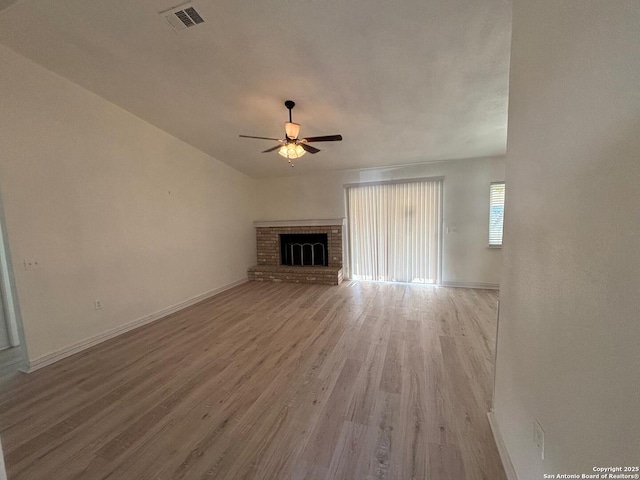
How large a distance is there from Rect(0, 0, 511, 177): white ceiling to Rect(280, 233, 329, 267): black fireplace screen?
2.81 m

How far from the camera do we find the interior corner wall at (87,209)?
2387 mm

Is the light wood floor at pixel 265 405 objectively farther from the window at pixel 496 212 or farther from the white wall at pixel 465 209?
the window at pixel 496 212

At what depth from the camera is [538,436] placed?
102cm

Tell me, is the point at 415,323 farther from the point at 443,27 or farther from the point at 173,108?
the point at 173,108

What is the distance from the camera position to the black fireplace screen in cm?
591

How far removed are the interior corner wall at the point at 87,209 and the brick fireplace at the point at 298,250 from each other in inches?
70.4

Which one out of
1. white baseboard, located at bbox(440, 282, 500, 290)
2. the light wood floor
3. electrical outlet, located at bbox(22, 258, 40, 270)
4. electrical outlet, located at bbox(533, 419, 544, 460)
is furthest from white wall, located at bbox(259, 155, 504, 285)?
electrical outlet, located at bbox(533, 419, 544, 460)

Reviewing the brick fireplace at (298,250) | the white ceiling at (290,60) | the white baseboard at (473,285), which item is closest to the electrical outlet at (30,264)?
the white ceiling at (290,60)

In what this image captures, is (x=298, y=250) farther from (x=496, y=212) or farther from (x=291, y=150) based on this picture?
(x=496, y=212)

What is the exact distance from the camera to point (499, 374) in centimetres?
156

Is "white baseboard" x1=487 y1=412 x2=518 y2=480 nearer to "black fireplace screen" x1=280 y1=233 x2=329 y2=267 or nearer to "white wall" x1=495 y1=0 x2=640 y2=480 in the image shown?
"white wall" x1=495 y1=0 x2=640 y2=480

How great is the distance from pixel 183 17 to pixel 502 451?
12.5ft

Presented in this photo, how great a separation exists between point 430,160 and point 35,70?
5613mm

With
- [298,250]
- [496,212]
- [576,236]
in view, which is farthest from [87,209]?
[496,212]
